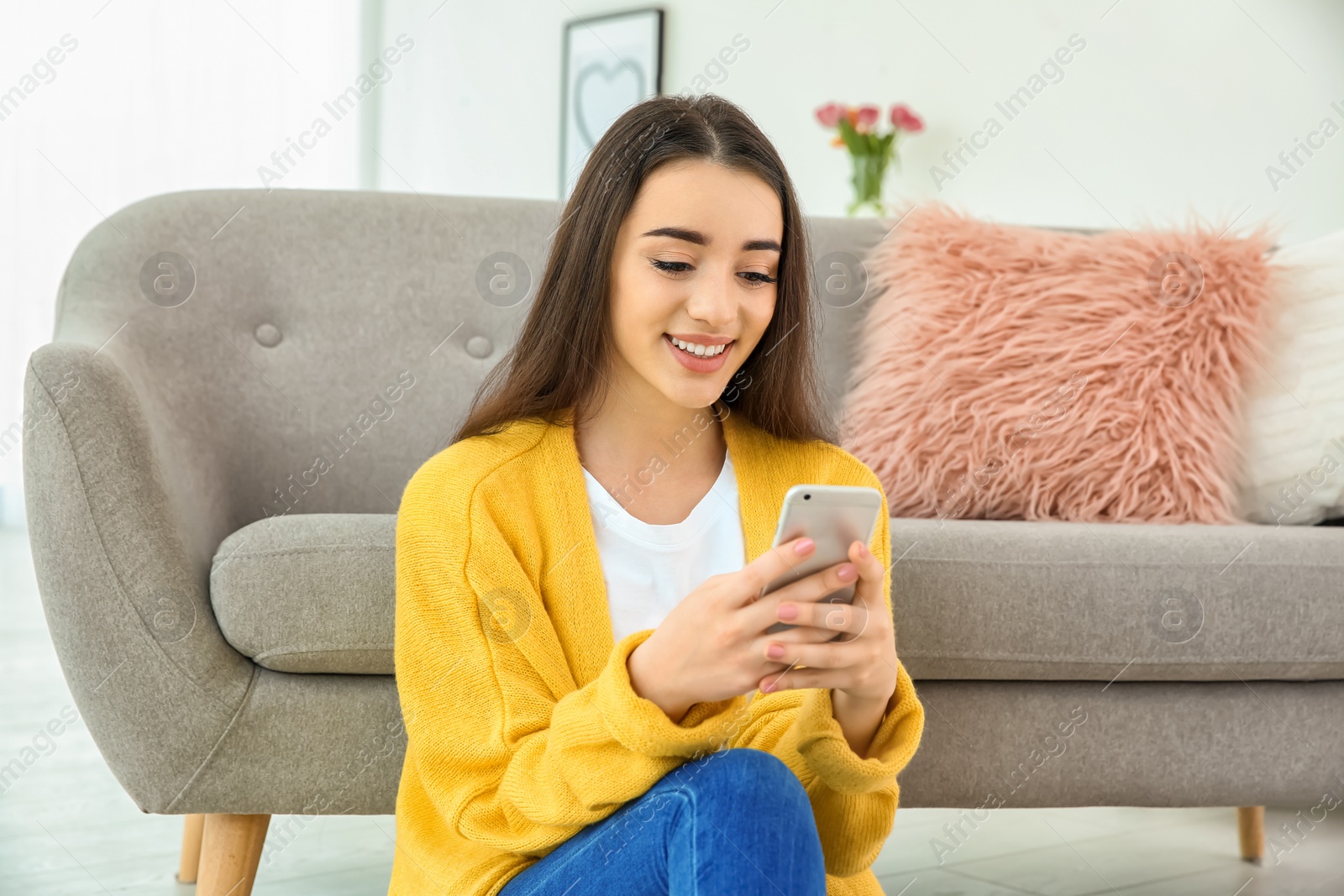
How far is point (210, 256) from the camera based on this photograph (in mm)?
1707

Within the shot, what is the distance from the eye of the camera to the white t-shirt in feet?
3.25

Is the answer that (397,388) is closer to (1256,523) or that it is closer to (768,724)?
(768,724)

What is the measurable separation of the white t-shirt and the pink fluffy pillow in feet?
2.19

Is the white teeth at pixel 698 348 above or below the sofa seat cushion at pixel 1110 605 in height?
above

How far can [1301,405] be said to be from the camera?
5.44 ft

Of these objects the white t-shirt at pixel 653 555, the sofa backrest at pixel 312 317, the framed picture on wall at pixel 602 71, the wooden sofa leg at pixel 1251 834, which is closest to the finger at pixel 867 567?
the white t-shirt at pixel 653 555

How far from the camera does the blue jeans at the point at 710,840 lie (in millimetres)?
710

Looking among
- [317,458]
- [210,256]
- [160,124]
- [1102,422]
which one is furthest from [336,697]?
[160,124]

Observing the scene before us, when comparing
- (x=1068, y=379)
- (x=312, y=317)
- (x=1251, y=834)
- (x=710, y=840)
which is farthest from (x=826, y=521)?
(x=1251, y=834)

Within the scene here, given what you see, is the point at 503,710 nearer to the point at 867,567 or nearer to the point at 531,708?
the point at 531,708

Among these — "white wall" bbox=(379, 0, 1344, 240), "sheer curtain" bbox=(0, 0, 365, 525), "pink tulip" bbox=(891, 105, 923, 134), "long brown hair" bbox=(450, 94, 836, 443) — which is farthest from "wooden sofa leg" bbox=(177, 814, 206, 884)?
"sheer curtain" bbox=(0, 0, 365, 525)

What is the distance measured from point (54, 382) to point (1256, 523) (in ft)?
4.88

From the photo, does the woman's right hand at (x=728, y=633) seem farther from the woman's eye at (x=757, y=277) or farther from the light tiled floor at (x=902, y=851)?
the light tiled floor at (x=902, y=851)

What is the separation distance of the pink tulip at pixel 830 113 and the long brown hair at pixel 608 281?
2.40 meters
